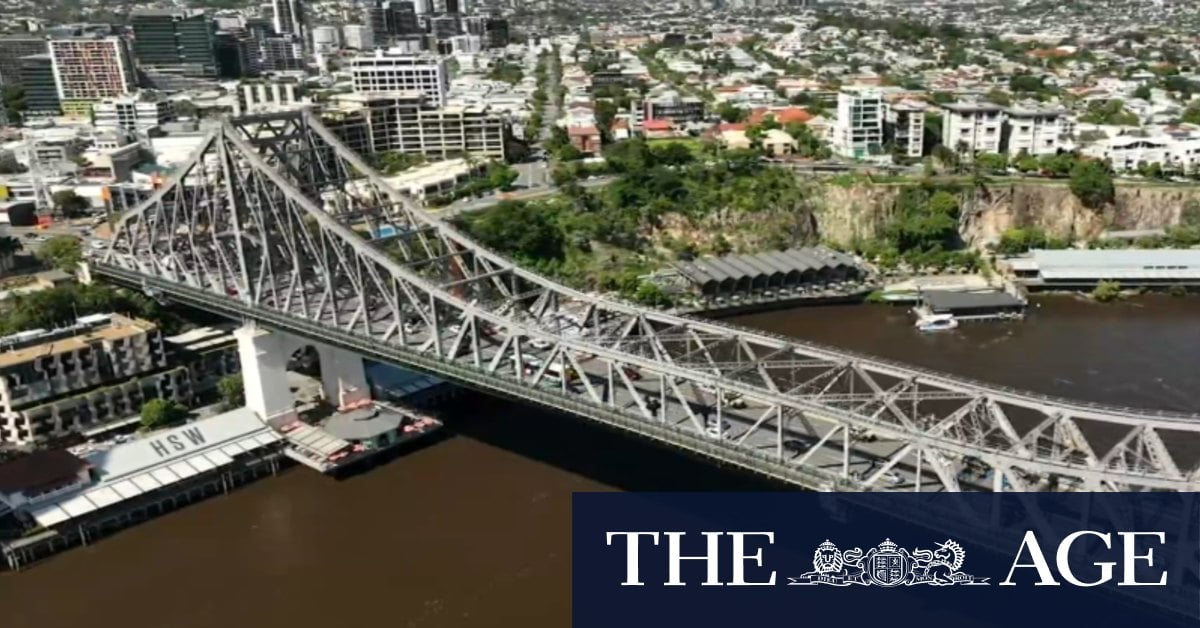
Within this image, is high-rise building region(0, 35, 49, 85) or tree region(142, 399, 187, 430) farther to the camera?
high-rise building region(0, 35, 49, 85)

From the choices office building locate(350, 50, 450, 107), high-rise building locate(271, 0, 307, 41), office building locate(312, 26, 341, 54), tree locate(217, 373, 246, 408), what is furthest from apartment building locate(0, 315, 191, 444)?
high-rise building locate(271, 0, 307, 41)

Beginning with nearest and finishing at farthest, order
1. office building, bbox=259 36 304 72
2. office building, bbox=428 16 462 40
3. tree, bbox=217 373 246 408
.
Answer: tree, bbox=217 373 246 408 → office building, bbox=259 36 304 72 → office building, bbox=428 16 462 40

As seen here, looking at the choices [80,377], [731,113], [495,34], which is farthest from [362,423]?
[495,34]

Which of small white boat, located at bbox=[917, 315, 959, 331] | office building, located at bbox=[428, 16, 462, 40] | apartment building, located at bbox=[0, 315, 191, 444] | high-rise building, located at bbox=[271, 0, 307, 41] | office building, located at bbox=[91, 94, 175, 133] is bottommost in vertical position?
small white boat, located at bbox=[917, 315, 959, 331]

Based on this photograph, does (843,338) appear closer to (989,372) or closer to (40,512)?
(989,372)

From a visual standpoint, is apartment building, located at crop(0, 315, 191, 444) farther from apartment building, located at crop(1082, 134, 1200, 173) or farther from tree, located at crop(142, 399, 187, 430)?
apartment building, located at crop(1082, 134, 1200, 173)

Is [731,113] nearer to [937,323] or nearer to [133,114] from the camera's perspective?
[937,323]

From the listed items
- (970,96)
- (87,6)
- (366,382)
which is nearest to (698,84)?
(970,96)
